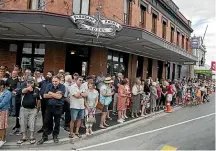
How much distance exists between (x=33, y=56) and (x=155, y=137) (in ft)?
26.8

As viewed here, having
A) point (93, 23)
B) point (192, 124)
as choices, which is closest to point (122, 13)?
point (93, 23)

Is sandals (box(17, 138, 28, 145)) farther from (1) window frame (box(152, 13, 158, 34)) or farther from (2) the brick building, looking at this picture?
(1) window frame (box(152, 13, 158, 34))

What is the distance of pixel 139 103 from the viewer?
466 inches

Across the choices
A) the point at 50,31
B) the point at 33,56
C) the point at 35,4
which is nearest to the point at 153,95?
the point at 50,31

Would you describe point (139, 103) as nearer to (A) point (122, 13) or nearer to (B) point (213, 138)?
(B) point (213, 138)

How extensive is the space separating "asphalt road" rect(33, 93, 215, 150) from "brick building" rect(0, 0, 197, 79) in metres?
4.09

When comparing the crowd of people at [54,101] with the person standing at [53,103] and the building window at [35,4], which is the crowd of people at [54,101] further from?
the building window at [35,4]

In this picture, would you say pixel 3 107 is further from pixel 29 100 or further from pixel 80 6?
pixel 80 6

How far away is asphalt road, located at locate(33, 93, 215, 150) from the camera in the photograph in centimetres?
732

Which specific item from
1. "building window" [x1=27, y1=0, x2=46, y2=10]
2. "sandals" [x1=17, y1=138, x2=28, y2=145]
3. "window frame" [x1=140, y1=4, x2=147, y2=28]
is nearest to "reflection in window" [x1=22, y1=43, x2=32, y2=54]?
"building window" [x1=27, y1=0, x2=46, y2=10]

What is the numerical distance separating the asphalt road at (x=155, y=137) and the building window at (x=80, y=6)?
681 cm

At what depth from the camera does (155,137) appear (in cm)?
840

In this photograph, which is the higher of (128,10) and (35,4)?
(128,10)

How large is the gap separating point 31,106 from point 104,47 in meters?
8.06
